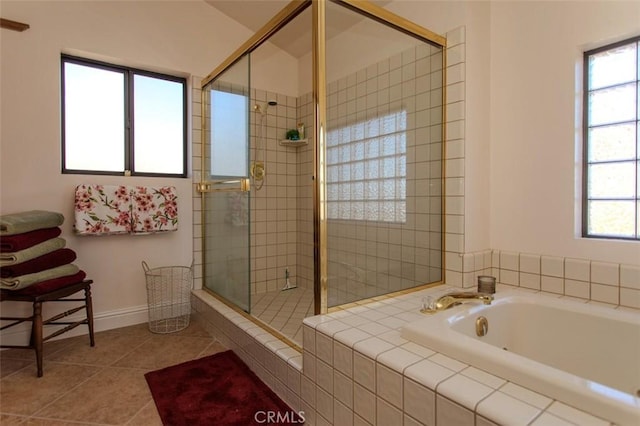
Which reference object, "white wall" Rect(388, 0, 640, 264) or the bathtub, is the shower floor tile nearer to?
the bathtub

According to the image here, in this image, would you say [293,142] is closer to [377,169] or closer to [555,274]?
[377,169]

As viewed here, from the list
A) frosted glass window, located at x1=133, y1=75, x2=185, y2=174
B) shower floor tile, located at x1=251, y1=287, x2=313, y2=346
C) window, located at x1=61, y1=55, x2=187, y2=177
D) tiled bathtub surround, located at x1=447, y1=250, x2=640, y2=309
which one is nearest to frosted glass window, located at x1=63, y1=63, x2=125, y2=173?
window, located at x1=61, y1=55, x2=187, y2=177

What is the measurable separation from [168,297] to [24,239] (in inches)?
41.6

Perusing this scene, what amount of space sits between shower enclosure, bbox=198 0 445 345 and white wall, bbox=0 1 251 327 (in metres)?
0.31

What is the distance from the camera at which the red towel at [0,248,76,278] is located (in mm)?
1807

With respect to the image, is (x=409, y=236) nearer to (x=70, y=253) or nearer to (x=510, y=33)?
(x=510, y=33)

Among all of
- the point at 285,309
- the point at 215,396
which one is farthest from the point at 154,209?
the point at 215,396

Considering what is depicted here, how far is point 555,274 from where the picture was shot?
5.97ft

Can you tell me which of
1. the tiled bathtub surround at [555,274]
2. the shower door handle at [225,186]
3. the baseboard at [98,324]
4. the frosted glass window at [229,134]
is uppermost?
the frosted glass window at [229,134]

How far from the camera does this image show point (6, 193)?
2041mm

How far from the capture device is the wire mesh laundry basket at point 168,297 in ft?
8.32

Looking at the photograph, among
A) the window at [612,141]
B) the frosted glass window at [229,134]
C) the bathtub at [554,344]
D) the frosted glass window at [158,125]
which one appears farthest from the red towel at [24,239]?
the window at [612,141]

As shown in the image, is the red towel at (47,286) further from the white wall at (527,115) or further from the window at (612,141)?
the window at (612,141)

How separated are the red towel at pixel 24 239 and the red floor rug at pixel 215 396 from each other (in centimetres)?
100
